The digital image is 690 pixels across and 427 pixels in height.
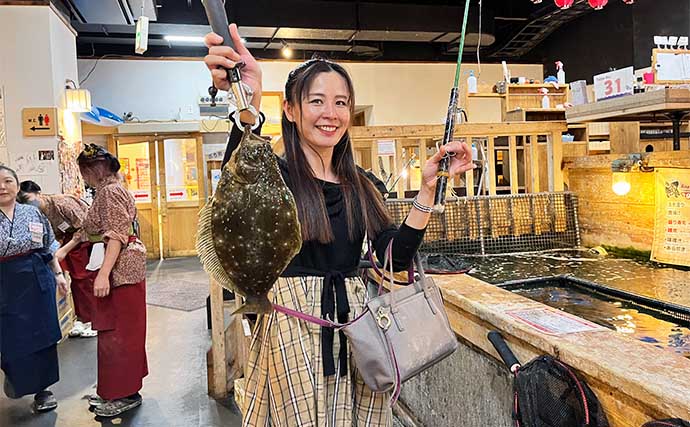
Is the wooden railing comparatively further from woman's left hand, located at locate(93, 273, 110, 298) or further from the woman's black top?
the woman's black top

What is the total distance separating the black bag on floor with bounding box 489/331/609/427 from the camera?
4.01 feet

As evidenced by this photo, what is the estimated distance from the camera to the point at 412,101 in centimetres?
1006

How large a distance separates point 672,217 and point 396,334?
2.17 metres

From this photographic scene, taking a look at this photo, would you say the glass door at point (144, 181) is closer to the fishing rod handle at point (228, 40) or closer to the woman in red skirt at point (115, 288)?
the woman in red skirt at point (115, 288)

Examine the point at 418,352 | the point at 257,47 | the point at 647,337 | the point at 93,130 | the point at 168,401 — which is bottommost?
the point at 168,401

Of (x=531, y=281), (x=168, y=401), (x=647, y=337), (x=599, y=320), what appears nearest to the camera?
(x=647, y=337)

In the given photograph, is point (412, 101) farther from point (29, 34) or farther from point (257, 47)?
point (29, 34)

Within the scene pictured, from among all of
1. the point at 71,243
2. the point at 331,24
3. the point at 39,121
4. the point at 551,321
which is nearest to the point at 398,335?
the point at 551,321

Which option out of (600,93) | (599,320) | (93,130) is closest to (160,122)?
(93,130)

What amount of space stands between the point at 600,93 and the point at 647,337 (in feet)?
5.89

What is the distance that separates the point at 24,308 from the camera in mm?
3227

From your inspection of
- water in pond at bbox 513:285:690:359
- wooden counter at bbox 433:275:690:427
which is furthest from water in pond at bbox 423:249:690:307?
wooden counter at bbox 433:275:690:427

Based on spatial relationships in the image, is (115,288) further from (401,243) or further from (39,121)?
(39,121)

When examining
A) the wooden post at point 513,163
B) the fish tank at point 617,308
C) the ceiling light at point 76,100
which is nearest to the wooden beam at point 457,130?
the wooden post at point 513,163
